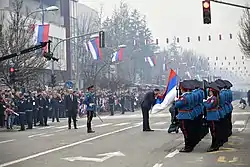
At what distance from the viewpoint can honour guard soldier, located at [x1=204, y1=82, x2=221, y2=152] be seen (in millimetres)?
13555

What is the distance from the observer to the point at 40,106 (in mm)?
27156

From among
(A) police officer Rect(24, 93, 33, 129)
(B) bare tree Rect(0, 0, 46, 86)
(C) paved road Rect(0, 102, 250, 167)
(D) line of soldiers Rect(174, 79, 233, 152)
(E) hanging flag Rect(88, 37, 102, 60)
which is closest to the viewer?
(C) paved road Rect(0, 102, 250, 167)

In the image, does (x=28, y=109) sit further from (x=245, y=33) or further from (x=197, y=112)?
(x=245, y=33)

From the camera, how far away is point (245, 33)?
149 feet

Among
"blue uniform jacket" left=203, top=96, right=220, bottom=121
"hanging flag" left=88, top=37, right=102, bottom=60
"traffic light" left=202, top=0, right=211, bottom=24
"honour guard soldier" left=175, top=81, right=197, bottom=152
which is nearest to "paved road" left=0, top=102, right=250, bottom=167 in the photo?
"honour guard soldier" left=175, top=81, right=197, bottom=152

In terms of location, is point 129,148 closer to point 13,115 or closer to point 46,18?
point 13,115

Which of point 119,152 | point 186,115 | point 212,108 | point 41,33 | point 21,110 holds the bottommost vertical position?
point 119,152

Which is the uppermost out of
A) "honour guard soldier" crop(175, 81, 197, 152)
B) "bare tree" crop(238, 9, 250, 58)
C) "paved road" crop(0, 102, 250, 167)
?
"bare tree" crop(238, 9, 250, 58)

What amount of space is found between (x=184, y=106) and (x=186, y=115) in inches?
8.7

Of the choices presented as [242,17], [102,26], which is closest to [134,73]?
[102,26]

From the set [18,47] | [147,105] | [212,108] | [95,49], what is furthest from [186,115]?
[95,49]

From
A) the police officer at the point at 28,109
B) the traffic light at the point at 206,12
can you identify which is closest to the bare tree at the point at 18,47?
the police officer at the point at 28,109

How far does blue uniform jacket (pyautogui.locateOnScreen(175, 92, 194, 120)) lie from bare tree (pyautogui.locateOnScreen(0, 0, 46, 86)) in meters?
18.1

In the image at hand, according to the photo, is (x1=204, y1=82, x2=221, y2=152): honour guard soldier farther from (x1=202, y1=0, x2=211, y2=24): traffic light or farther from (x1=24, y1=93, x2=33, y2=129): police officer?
(x1=24, y1=93, x2=33, y2=129): police officer
